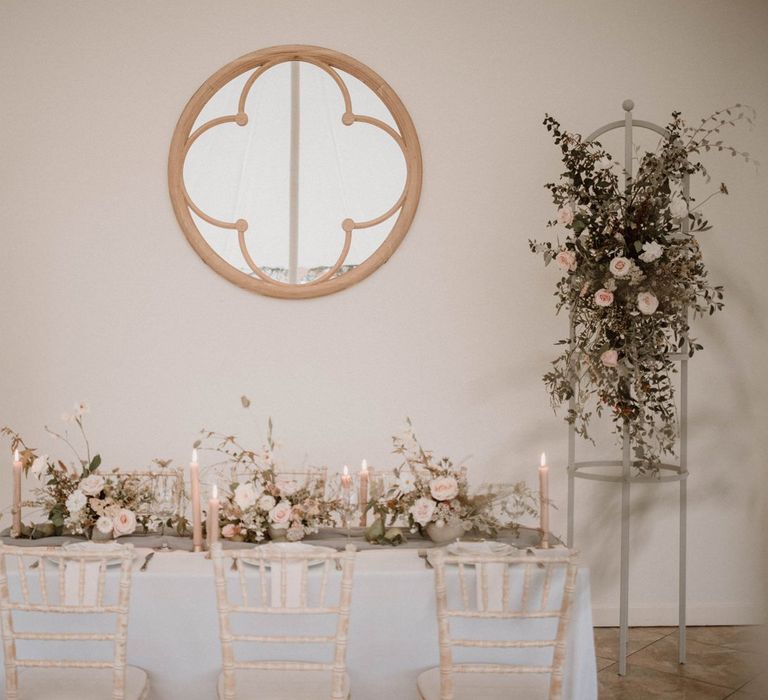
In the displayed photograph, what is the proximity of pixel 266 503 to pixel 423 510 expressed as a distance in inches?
22.0

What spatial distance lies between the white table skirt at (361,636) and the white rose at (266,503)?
0.39m

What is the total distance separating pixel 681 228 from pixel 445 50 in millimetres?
1545

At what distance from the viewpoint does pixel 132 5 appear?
397 cm

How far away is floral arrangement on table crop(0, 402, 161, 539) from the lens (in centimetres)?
271

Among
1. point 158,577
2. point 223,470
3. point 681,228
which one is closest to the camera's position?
point 158,577

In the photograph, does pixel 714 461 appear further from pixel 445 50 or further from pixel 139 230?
pixel 139 230

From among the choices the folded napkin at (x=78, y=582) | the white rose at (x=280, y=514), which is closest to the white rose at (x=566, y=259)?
the white rose at (x=280, y=514)

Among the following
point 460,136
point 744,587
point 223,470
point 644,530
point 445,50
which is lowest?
point 744,587

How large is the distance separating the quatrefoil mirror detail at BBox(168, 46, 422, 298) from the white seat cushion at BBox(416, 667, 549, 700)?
7.26 feet

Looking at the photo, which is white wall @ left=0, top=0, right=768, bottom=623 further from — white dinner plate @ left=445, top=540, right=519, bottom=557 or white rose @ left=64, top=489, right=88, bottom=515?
white dinner plate @ left=445, top=540, right=519, bottom=557

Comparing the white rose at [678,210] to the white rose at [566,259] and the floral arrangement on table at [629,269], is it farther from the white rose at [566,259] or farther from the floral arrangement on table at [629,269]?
the white rose at [566,259]

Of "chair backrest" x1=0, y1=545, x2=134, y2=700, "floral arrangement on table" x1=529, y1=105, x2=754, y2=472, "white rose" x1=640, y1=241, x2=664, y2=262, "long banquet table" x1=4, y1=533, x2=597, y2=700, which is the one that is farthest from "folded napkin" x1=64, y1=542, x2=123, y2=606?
"white rose" x1=640, y1=241, x2=664, y2=262

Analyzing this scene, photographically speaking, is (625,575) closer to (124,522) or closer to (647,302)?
(647,302)

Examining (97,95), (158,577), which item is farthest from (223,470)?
(97,95)
